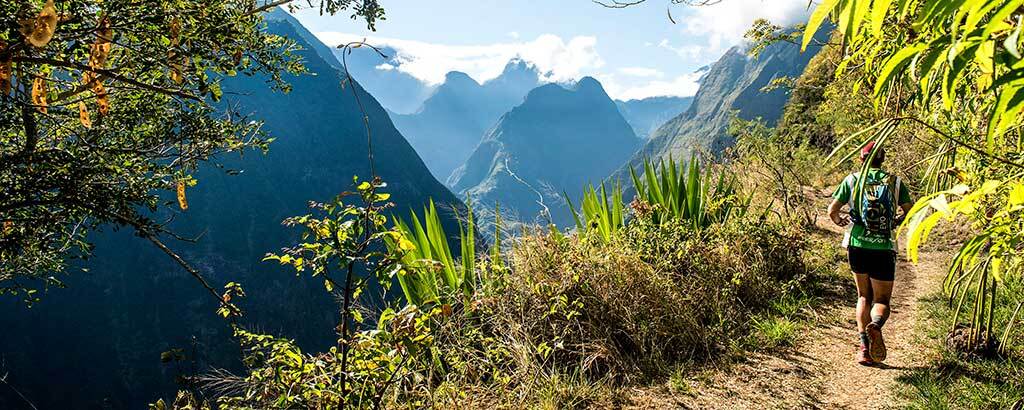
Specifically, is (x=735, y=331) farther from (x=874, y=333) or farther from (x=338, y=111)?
(x=338, y=111)

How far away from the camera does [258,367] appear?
9.36 ft

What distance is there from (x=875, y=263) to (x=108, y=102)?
18.2 feet

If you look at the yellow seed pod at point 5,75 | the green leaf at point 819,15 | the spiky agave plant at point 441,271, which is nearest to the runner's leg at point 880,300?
the spiky agave plant at point 441,271

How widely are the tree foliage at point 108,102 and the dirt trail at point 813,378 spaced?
10.4 feet

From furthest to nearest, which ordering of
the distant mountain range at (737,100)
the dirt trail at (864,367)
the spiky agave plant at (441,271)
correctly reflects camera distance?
the distant mountain range at (737,100) < the spiky agave plant at (441,271) < the dirt trail at (864,367)

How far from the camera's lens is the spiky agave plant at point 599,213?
545 cm

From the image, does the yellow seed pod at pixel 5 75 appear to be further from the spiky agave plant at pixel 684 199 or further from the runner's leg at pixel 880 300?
the spiky agave plant at pixel 684 199

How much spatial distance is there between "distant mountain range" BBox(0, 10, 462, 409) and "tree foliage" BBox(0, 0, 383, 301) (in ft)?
118

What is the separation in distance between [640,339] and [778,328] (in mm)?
1257

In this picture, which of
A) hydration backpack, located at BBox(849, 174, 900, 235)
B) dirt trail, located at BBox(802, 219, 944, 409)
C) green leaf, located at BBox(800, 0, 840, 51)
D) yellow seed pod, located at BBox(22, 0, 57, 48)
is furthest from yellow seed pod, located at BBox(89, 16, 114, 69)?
hydration backpack, located at BBox(849, 174, 900, 235)

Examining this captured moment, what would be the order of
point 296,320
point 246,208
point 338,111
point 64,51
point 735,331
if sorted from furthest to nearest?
point 338,111, point 246,208, point 296,320, point 735,331, point 64,51

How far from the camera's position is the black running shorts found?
3.78 meters

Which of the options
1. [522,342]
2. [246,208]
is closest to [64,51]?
[522,342]

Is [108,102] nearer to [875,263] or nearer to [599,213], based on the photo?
[599,213]
